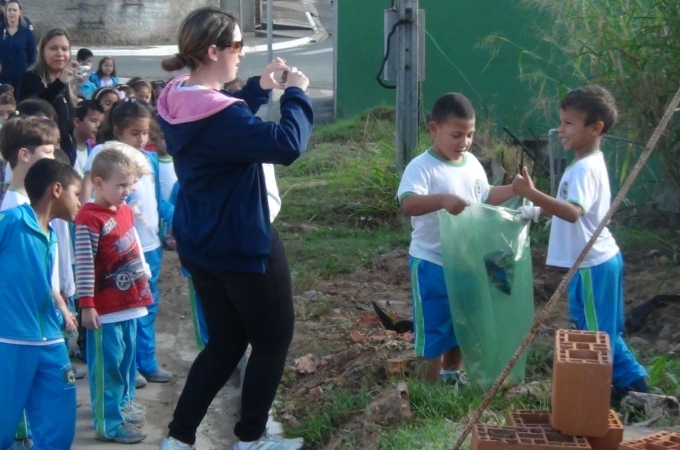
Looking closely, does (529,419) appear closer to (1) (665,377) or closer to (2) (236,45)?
(1) (665,377)

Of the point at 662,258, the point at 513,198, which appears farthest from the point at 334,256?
the point at 513,198

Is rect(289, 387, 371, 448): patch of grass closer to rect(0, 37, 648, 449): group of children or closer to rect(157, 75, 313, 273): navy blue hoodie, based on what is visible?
rect(0, 37, 648, 449): group of children

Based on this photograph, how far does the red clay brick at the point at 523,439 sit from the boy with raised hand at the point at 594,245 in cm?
141

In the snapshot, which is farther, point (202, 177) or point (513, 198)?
point (513, 198)

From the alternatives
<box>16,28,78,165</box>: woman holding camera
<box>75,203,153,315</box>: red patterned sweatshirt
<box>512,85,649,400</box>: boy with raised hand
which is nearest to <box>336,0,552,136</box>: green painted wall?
<box>16,28,78,165</box>: woman holding camera

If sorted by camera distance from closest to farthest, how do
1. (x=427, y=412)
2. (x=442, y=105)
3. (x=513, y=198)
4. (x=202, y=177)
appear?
1. (x=202, y=177)
2. (x=427, y=412)
3. (x=442, y=105)
4. (x=513, y=198)

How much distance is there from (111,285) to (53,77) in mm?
3070

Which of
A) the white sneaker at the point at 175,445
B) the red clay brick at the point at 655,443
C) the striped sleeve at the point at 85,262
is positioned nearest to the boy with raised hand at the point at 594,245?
the red clay brick at the point at 655,443

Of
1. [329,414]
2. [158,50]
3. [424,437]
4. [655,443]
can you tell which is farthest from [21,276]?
[158,50]

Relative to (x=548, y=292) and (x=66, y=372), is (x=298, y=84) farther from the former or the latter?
(x=548, y=292)

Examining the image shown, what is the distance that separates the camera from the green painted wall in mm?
13375

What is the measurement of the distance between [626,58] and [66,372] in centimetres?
427

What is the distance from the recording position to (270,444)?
455 centimetres

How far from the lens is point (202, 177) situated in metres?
4.18
